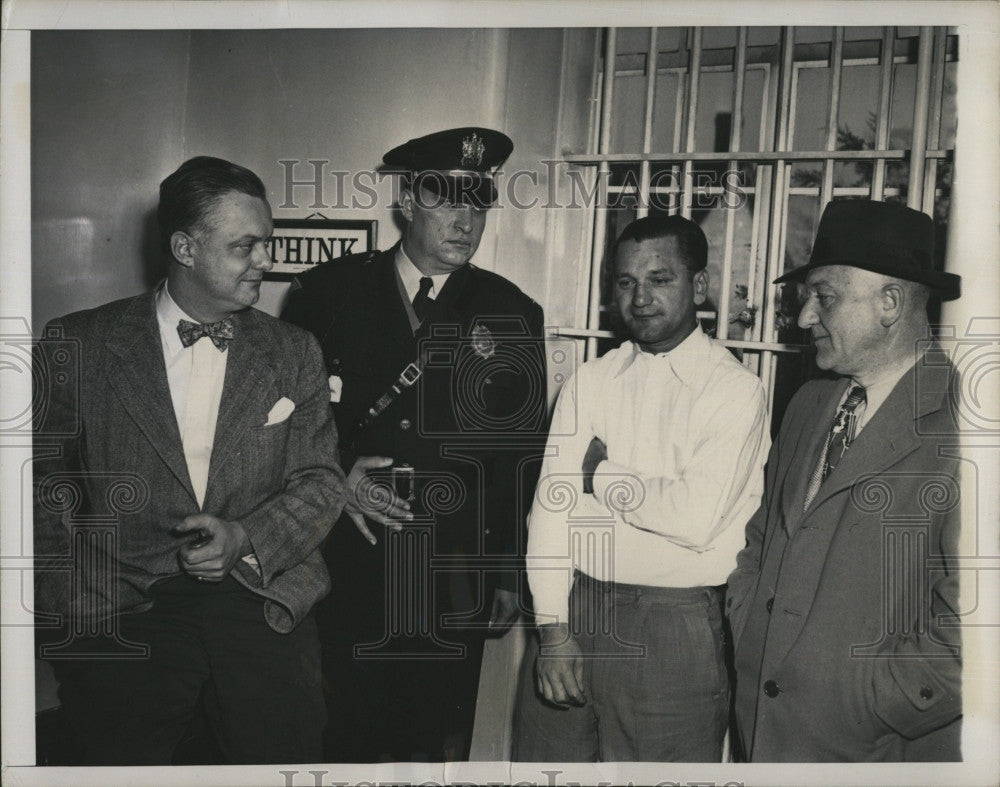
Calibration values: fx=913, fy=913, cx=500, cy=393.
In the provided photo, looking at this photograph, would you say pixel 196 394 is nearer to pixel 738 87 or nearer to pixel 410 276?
pixel 410 276

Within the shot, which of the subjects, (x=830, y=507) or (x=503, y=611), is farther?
(x=503, y=611)

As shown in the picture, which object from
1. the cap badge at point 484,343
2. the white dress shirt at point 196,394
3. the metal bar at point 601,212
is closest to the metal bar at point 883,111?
the metal bar at point 601,212

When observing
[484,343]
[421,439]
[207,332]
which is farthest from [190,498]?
[484,343]

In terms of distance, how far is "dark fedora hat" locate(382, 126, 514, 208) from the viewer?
2201 mm

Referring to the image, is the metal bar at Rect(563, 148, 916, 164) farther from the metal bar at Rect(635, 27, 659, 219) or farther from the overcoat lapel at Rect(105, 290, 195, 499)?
the overcoat lapel at Rect(105, 290, 195, 499)

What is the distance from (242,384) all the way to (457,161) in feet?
2.44

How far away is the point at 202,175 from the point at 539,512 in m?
1.15

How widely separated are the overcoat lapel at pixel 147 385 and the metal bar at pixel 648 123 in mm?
1203

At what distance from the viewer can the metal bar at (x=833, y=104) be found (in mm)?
2201

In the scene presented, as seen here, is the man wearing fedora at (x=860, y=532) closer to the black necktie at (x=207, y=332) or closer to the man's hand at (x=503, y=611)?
the man's hand at (x=503, y=611)

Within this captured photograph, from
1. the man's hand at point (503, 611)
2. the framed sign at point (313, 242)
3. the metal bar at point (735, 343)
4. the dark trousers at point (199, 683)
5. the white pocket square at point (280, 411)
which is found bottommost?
the dark trousers at point (199, 683)

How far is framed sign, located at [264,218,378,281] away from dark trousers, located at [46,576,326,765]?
776 mm

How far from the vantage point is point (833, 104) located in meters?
2.20

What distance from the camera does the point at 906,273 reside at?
7.04 ft
